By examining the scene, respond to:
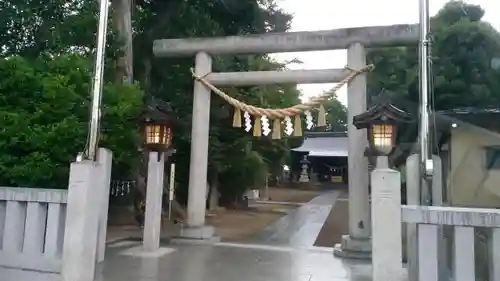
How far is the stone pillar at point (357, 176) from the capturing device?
7.68 m

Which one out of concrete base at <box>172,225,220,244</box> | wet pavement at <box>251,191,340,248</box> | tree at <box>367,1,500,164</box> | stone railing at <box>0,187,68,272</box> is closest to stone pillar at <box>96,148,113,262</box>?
stone railing at <box>0,187,68,272</box>

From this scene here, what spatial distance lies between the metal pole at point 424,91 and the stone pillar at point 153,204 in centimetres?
459

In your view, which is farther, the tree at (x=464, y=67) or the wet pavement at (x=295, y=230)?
the tree at (x=464, y=67)

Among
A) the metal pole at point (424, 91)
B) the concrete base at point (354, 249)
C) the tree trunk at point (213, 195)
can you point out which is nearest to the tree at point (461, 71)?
the concrete base at point (354, 249)

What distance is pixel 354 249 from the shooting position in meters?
7.60

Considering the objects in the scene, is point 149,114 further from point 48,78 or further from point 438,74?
point 438,74

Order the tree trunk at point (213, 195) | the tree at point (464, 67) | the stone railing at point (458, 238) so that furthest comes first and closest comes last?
the tree trunk at point (213, 195), the tree at point (464, 67), the stone railing at point (458, 238)

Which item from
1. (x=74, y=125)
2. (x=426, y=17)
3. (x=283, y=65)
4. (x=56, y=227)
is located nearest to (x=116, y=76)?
(x=74, y=125)

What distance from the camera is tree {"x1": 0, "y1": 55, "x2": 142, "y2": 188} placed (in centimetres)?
650

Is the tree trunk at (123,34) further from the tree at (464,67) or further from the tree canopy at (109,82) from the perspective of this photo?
the tree at (464,67)

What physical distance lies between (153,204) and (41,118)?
2.35 m

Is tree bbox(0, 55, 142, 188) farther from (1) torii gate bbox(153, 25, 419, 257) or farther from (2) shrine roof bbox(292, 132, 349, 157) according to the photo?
(2) shrine roof bbox(292, 132, 349, 157)

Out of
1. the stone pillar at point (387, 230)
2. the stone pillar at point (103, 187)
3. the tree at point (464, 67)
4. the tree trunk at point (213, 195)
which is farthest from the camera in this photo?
the tree trunk at point (213, 195)

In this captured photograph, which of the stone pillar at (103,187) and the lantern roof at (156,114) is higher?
the lantern roof at (156,114)
